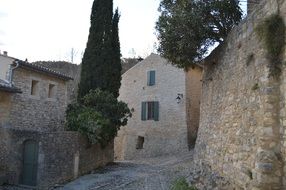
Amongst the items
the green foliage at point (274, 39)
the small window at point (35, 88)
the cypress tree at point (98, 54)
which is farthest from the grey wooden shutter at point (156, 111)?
the green foliage at point (274, 39)

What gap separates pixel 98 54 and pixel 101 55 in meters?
0.19

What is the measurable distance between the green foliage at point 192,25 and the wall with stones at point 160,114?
12.1 metres

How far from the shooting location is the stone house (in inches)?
586

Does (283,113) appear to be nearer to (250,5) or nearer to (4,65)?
(250,5)

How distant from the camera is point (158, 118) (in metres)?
28.2

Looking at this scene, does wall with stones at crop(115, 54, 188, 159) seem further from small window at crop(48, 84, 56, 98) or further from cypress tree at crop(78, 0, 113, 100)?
small window at crop(48, 84, 56, 98)

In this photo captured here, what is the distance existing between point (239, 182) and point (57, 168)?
28.8 ft

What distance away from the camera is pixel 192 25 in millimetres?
12492

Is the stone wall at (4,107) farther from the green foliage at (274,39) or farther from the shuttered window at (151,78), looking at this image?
the shuttered window at (151,78)

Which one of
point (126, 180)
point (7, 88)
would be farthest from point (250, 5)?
point (7, 88)

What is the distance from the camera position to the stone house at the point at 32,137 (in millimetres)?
14880

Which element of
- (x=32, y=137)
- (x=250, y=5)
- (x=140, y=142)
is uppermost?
(x=250, y=5)

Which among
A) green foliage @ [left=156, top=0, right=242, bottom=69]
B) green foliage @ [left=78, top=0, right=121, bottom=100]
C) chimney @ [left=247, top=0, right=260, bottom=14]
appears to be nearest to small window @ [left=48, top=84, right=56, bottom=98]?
green foliage @ [left=78, top=0, right=121, bottom=100]

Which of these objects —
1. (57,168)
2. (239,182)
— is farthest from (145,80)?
(239,182)
